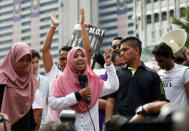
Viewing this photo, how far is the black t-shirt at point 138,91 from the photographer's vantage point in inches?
158

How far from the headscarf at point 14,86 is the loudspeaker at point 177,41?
261 centimetres

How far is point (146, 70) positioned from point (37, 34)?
108228 millimetres

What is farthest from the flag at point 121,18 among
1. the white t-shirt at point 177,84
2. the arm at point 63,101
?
the arm at point 63,101

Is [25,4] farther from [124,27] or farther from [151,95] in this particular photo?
[151,95]

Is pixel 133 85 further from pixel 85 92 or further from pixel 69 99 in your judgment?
pixel 69 99

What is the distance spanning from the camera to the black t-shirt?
4012mm

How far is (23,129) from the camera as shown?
3844mm

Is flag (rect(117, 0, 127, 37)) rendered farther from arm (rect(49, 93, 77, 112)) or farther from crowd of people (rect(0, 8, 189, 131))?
arm (rect(49, 93, 77, 112))

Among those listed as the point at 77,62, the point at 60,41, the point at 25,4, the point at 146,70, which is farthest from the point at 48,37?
the point at 25,4

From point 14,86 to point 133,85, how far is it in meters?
1.17

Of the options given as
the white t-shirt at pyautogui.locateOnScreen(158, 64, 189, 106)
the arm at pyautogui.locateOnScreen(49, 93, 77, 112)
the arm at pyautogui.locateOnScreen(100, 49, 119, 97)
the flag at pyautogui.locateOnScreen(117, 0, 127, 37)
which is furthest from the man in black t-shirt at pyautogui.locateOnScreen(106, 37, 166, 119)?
the flag at pyautogui.locateOnScreen(117, 0, 127, 37)

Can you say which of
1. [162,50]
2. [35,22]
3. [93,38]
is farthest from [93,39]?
→ [35,22]

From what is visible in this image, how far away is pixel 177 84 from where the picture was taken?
4766 mm

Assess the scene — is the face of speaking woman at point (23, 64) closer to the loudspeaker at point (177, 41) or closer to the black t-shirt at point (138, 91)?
the black t-shirt at point (138, 91)
